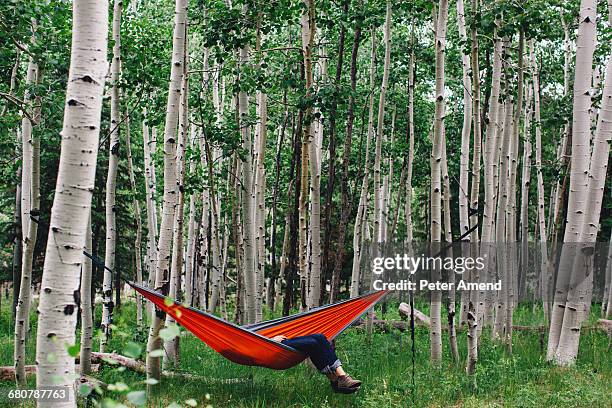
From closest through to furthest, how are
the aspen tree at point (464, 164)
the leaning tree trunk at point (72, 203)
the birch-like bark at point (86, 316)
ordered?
the leaning tree trunk at point (72, 203), the birch-like bark at point (86, 316), the aspen tree at point (464, 164)

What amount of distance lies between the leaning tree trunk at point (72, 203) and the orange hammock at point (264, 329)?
5.64 feet

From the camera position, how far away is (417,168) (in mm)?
14680

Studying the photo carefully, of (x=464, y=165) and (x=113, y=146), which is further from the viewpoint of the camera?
(x=464, y=165)

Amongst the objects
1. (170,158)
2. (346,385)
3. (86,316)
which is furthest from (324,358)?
(86,316)

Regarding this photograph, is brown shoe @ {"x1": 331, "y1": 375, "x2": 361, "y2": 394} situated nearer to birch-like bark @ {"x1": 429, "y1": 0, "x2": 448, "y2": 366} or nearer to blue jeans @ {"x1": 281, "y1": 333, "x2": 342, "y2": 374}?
blue jeans @ {"x1": 281, "y1": 333, "x2": 342, "y2": 374}

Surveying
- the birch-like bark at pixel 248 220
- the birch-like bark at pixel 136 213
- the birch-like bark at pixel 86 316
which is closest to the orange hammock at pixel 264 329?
the birch-like bark at pixel 86 316

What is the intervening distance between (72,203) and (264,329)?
10.3 feet

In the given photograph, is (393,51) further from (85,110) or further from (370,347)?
(85,110)

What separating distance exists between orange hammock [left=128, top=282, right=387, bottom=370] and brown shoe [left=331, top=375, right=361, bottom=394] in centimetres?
34

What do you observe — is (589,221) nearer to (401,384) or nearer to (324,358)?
(401,384)

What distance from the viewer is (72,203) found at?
8.25ft

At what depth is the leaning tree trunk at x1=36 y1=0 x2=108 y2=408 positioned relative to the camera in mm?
2492

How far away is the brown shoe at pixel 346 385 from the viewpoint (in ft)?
16.6

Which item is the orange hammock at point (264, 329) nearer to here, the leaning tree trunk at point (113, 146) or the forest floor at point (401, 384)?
the forest floor at point (401, 384)
